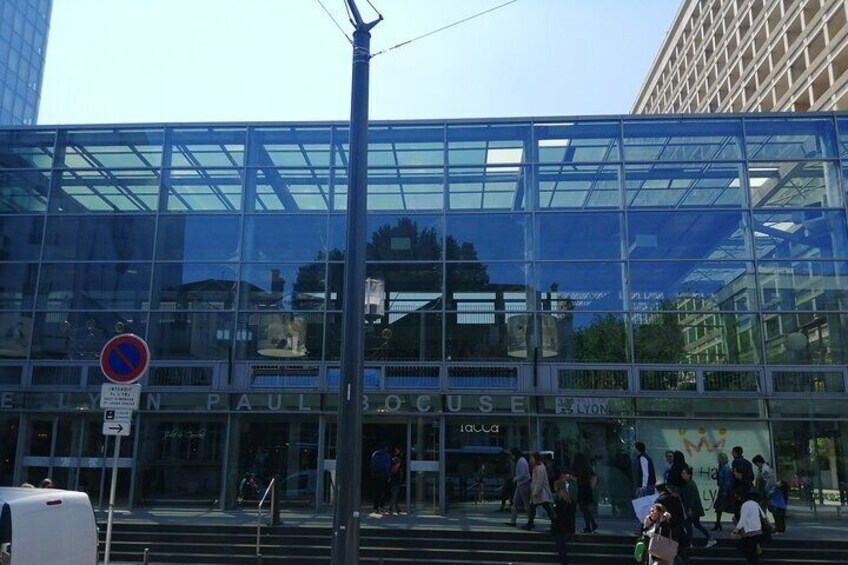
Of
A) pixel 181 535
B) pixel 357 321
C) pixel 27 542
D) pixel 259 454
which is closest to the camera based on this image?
pixel 27 542

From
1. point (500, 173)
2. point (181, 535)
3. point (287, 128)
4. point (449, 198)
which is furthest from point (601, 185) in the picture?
point (181, 535)

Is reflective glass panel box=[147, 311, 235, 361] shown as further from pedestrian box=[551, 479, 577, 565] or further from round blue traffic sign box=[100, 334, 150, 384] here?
round blue traffic sign box=[100, 334, 150, 384]

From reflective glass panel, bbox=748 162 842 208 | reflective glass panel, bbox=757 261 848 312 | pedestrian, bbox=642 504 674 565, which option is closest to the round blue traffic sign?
pedestrian, bbox=642 504 674 565

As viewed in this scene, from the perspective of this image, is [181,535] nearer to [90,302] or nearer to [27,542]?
[90,302]

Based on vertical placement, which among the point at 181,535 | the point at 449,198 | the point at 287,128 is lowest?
the point at 181,535

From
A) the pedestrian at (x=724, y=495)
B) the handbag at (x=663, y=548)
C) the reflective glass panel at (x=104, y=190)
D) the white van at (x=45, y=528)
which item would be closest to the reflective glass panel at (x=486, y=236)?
the pedestrian at (x=724, y=495)

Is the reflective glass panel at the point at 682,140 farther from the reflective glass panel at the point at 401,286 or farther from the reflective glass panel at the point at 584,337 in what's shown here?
the reflective glass panel at the point at 401,286

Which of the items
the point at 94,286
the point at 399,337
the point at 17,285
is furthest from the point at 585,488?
the point at 17,285

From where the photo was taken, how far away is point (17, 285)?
20.6 metres

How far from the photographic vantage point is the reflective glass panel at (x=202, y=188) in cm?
2084

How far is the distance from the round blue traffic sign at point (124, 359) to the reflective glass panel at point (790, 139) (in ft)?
54.2

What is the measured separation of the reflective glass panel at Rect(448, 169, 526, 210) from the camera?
2041 cm

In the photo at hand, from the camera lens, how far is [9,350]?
66.0ft

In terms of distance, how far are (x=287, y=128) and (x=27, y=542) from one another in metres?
16.0
